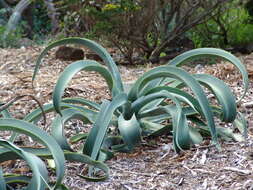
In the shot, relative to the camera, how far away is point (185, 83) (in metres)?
2.90

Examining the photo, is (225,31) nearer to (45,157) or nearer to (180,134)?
(180,134)

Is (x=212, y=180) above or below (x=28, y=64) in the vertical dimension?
below

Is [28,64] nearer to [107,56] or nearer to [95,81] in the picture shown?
[95,81]

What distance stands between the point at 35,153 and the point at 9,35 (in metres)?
6.52

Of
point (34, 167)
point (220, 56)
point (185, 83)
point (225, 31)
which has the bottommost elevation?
point (34, 167)

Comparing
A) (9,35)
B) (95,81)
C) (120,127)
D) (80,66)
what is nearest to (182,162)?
(120,127)

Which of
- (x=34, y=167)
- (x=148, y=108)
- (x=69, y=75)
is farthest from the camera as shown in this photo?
(x=148, y=108)

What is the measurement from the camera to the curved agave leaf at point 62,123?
2.82 meters

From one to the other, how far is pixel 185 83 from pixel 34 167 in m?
1.14

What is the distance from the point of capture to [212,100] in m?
4.00

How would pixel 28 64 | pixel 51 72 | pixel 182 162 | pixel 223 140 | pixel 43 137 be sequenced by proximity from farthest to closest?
pixel 28 64 → pixel 51 72 → pixel 223 140 → pixel 182 162 → pixel 43 137

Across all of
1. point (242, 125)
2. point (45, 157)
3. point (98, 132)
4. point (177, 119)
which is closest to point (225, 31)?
point (242, 125)

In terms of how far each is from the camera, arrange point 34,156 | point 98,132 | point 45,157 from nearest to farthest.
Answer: point 34,156 → point 45,157 → point 98,132

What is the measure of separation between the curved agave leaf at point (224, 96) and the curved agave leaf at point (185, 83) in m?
0.18
